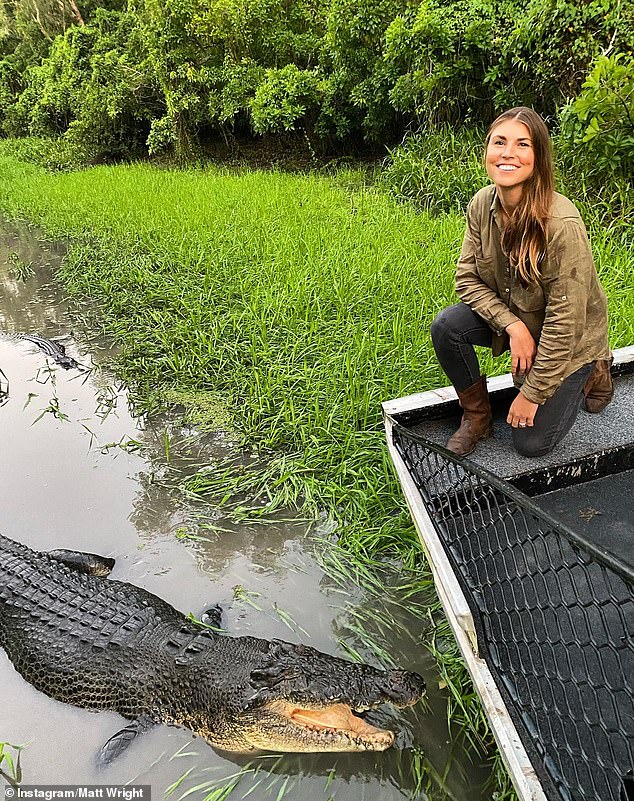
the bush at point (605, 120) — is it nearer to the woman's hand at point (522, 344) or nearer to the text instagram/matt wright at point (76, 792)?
the woman's hand at point (522, 344)

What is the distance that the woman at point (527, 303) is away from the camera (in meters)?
1.97

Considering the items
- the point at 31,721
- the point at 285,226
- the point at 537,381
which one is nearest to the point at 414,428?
the point at 537,381

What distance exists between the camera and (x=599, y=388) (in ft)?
8.08

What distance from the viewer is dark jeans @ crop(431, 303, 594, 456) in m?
2.21

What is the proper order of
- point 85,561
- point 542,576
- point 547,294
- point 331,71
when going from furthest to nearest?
point 331,71 < point 85,561 < point 547,294 < point 542,576

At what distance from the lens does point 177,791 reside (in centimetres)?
175

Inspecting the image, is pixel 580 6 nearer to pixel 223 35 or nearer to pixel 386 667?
pixel 386 667

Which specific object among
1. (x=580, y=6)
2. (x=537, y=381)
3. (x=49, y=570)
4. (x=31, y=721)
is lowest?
(x=31, y=721)

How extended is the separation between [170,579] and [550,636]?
59.9 inches

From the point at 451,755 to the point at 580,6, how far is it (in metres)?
5.71

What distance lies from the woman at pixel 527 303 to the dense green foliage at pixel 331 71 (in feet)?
9.43

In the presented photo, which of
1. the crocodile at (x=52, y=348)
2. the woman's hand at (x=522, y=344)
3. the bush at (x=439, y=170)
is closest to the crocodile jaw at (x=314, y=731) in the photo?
the woman's hand at (x=522, y=344)

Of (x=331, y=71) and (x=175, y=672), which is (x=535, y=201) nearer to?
(x=175, y=672)

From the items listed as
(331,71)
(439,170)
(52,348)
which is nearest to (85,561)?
(52,348)
